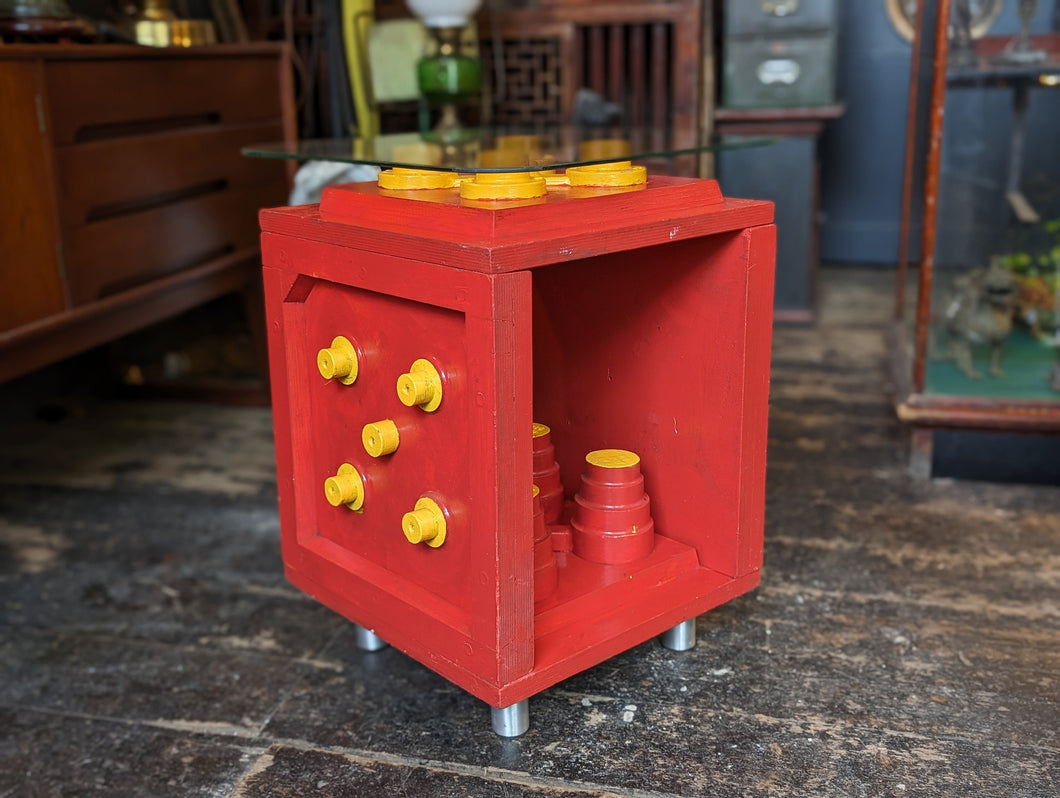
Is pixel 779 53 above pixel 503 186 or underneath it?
above

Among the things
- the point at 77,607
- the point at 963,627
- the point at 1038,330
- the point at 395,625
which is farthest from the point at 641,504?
the point at 1038,330

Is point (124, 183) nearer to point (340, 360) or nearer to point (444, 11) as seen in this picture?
point (340, 360)

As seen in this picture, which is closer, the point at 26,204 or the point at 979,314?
the point at 26,204

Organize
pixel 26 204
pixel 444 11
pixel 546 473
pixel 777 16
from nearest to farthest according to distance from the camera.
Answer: pixel 546 473, pixel 26 204, pixel 444 11, pixel 777 16

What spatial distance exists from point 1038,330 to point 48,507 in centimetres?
178

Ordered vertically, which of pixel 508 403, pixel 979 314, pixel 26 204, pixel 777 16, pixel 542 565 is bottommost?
pixel 542 565

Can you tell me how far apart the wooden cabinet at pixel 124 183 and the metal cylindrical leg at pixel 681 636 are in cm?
91

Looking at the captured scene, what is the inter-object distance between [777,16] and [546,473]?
6.60ft

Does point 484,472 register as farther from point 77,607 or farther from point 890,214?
point 890,214

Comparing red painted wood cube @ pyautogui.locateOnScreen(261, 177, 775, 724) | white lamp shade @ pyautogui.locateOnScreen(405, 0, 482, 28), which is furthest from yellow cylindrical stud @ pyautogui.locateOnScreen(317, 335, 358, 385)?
white lamp shade @ pyautogui.locateOnScreen(405, 0, 482, 28)

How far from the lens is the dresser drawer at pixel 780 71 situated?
2.80m

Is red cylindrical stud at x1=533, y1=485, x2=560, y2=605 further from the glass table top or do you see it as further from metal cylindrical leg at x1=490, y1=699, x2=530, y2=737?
the glass table top

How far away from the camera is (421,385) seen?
0.97 m

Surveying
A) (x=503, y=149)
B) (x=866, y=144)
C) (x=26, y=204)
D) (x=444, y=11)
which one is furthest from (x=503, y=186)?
(x=866, y=144)
